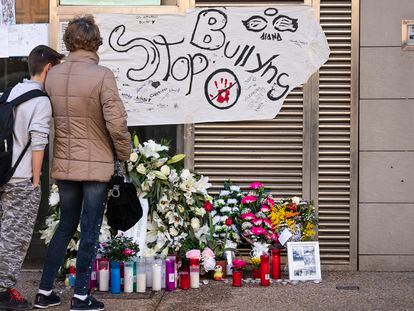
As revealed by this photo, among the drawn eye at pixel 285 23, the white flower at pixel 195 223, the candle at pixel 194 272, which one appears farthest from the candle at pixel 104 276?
the drawn eye at pixel 285 23

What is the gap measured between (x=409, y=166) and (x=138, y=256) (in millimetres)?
2445

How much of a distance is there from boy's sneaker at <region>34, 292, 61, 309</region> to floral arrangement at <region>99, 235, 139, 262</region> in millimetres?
631

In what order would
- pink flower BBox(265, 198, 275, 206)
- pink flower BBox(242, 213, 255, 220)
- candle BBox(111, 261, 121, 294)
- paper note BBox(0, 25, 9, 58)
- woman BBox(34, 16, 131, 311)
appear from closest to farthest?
1. woman BBox(34, 16, 131, 311)
2. candle BBox(111, 261, 121, 294)
3. pink flower BBox(242, 213, 255, 220)
4. pink flower BBox(265, 198, 275, 206)
5. paper note BBox(0, 25, 9, 58)

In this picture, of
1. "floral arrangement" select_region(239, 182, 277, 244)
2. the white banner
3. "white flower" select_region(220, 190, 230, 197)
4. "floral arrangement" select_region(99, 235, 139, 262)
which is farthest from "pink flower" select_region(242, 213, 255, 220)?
"floral arrangement" select_region(99, 235, 139, 262)

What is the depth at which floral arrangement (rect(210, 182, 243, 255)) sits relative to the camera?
6559mm

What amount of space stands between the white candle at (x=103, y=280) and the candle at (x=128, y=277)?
0.15 metres

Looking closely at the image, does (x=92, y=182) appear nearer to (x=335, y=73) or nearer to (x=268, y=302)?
(x=268, y=302)

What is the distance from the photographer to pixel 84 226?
5.28 m

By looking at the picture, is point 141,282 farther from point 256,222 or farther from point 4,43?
point 4,43

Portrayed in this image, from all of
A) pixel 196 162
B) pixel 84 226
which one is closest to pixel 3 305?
pixel 84 226

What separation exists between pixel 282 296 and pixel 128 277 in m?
1.18

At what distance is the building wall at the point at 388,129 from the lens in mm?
6715

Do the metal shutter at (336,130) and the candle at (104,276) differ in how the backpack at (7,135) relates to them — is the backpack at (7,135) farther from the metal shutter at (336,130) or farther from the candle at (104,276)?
the metal shutter at (336,130)

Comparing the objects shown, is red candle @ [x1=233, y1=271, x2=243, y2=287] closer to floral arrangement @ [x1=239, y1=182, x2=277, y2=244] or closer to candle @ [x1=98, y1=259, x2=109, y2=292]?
floral arrangement @ [x1=239, y1=182, x2=277, y2=244]
